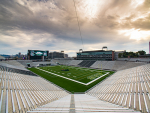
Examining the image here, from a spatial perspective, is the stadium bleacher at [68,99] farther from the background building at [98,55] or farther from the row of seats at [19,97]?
the background building at [98,55]

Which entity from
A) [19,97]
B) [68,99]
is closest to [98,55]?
[68,99]

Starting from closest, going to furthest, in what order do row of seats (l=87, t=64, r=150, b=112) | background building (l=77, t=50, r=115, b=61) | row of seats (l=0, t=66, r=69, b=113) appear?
row of seats (l=0, t=66, r=69, b=113)
row of seats (l=87, t=64, r=150, b=112)
background building (l=77, t=50, r=115, b=61)

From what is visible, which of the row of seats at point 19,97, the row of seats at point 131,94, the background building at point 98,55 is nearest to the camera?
the row of seats at point 19,97

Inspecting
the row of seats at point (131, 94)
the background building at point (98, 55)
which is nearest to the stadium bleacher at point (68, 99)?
the row of seats at point (131, 94)

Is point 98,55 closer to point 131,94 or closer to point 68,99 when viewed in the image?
point 131,94

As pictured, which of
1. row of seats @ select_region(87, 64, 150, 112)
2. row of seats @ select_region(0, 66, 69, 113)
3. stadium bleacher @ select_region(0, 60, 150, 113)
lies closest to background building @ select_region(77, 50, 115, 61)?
row of seats @ select_region(87, 64, 150, 112)

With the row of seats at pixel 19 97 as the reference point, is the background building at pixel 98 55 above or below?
above

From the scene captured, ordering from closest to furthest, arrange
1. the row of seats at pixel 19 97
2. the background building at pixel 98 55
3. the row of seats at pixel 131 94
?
the row of seats at pixel 19 97 < the row of seats at pixel 131 94 < the background building at pixel 98 55

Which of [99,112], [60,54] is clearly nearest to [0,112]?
[99,112]

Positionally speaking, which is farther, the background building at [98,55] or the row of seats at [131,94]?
the background building at [98,55]

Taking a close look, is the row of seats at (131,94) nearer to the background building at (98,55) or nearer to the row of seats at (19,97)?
the row of seats at (19,97)

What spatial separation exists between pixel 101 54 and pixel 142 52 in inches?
1703

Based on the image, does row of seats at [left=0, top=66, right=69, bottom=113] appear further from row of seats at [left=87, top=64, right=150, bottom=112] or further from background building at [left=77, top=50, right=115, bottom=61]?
background building at [left=77, top=50, right=115, bottom=61]

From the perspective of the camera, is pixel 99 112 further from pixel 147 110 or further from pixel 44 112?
pixel 147 110
